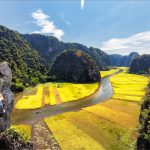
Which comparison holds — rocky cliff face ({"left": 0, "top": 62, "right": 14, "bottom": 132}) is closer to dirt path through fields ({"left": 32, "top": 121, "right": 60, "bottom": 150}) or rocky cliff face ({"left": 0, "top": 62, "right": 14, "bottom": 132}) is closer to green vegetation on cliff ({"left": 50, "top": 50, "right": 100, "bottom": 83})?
dirt path through fields ({"left": 32, "top": 121, "right": 60, "bottom": 150})

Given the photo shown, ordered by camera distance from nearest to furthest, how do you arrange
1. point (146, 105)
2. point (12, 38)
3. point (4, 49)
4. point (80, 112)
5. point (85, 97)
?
point (146, 105) → point (80, 112) → point (85, 97) → point (4, 49) → point (12, 38)

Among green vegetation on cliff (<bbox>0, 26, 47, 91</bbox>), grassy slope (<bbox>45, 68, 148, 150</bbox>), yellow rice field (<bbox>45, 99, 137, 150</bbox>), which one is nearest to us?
yellow rice field (<bbox>45, 99, 137, 150</bbox>)

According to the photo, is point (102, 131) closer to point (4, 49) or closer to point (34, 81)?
point (34, 81)

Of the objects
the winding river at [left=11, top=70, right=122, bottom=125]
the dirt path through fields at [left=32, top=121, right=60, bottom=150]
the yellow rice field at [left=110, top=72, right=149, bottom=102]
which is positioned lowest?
the dirt path through fields at [left=32, top=121, right=60, bottom=150]

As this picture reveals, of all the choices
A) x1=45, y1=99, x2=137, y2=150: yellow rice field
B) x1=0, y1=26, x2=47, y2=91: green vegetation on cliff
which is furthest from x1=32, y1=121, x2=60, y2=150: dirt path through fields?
x1=0, y1=26, x2=47, y2=91: green vegetation on cliff

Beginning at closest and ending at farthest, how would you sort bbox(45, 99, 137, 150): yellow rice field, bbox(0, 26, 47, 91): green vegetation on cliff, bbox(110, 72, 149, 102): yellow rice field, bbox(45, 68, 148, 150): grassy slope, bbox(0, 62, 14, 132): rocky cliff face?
1. bbox(0, 62, 14, 132): rocky cliff face
2. bbox(45, 99, 137, 150): yellow rice field
3. bbox(45, 68, 148, 150): grassy slope
4. bbox(110, 72, 149, 102): yellow rice field
5. bbox(0, 26, 47, 91): green vegetation on cliff

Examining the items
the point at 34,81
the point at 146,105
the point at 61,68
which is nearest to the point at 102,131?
the point at 146,105
